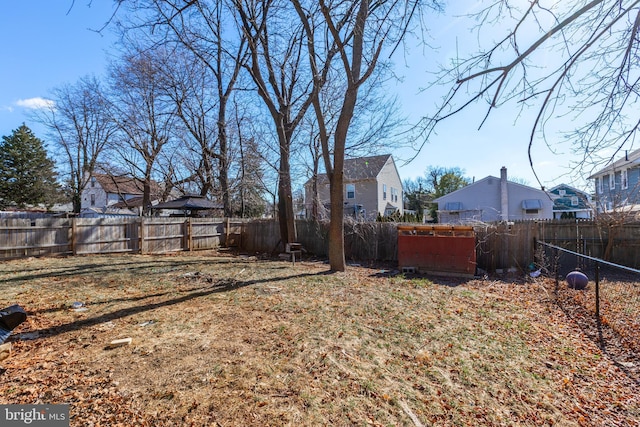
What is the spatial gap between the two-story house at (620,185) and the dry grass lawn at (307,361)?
1943 millimetres

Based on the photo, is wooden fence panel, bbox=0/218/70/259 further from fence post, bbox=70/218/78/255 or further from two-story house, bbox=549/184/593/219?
two-story house, bbox=549/184/593/219

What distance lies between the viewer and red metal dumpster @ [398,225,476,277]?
780 centimetres

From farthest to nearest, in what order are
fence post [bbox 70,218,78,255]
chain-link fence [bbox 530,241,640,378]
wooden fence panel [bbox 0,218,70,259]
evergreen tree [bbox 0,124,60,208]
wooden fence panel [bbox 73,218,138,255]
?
1. evergreen tree [bbox 0,124,60,208]
2. wooden fence panel [bbox 73,218,138,255]
3. fence post [bbox 70,218,78,255]
4. wooden fence panel [bbox 0,218,70,259]
5. chain-link fence [bbox 530,241,640,378]

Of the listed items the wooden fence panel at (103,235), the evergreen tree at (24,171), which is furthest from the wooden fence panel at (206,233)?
the evergreen tree at (24,171)

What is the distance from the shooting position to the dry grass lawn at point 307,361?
2.33 metres

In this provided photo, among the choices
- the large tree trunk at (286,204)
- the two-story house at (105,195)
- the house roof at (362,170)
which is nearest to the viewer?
the large tree trunk at (286,204)

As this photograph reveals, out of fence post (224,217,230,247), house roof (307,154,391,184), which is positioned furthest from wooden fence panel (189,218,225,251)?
house roof (307,154,391,184)

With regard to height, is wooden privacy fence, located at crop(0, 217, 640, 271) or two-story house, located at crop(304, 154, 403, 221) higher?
two-story house, located at crop(304, 154, 403, 221)

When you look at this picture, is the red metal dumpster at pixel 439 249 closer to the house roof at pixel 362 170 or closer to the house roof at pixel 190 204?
the house roof at pixel 190 204

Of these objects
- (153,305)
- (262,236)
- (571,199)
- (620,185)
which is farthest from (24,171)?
(571,199)

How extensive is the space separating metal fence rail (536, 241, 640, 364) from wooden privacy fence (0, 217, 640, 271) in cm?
63

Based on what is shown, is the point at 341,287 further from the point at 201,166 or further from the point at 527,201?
the point at 527,201

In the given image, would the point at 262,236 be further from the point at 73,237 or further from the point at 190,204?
the point at 73,237

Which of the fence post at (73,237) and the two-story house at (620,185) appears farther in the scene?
the fence post at (73,237)
